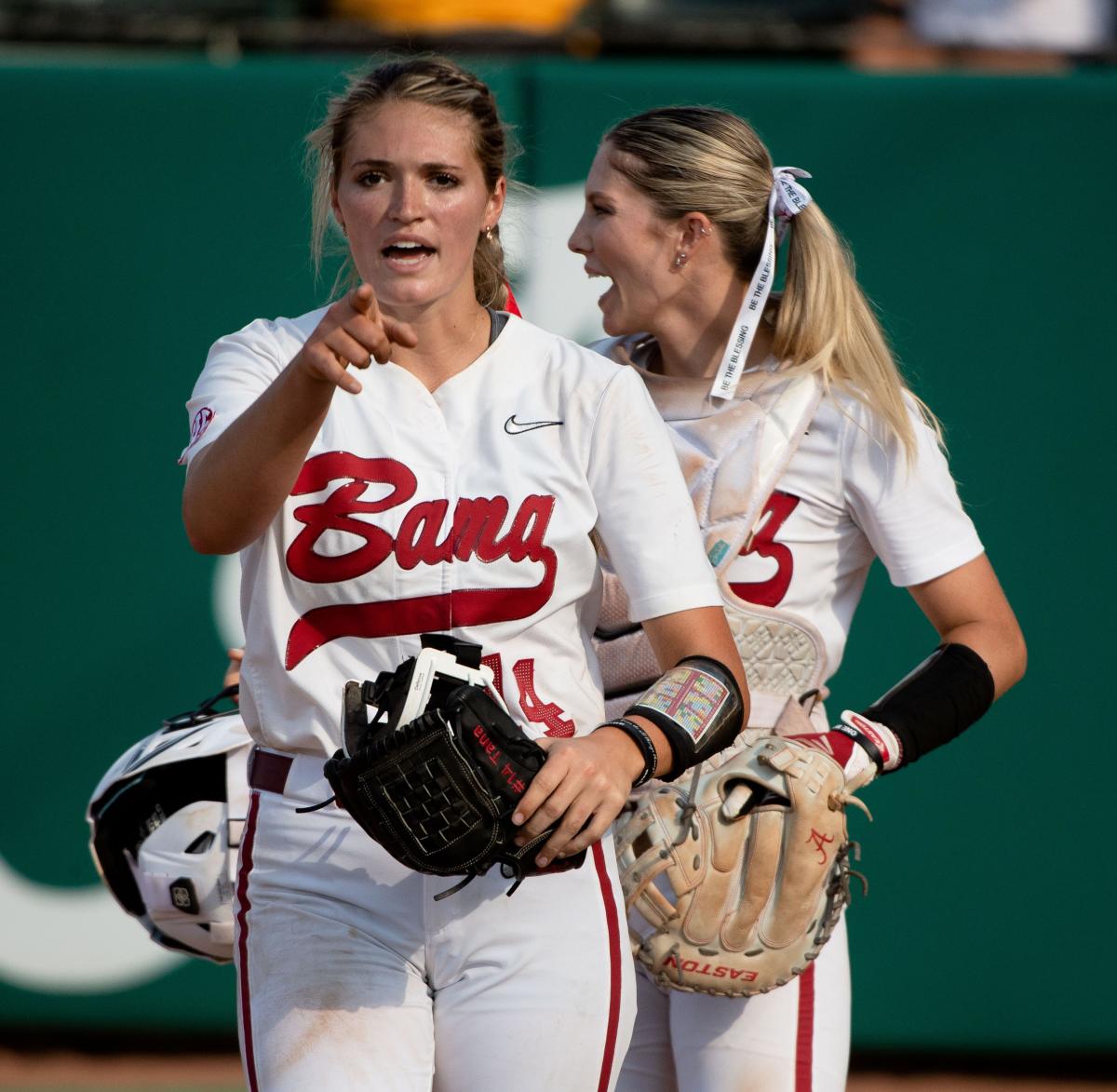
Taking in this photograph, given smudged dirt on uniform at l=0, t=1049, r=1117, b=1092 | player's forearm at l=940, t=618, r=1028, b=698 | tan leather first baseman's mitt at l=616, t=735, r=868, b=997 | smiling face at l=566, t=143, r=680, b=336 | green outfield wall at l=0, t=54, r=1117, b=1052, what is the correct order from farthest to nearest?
smudged dirt on uniform at l=0, t=1049, r=1117, b=1092, green outfield wall at l=0, t=54, r=1117, b=1052, smiling face at l=566, t=143, r=680, b=336, player's forearm at l=940, t=618, r=1028, b=698, tan leather first baseman's mitt at l=616, t=735, r=868, b=997

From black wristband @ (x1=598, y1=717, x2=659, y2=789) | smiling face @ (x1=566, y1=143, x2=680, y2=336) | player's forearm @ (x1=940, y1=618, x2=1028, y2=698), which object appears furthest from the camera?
smiling face @ (x1=566, y1=143, x2=680, y2=336)

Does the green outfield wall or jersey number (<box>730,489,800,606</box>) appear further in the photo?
A: the green outfield wall

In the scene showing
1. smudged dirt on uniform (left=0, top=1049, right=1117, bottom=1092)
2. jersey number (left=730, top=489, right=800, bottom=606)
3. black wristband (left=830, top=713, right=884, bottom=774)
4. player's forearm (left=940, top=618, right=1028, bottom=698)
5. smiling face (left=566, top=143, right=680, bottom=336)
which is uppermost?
smiling face (left=566, top=143, right=680, bottom=336)

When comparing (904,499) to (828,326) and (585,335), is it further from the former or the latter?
(585,335)

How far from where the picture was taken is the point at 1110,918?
439cm

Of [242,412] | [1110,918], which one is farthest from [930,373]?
[242,412]

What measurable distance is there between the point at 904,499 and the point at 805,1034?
0.91 m

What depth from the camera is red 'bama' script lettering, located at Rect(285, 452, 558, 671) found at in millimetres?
2031

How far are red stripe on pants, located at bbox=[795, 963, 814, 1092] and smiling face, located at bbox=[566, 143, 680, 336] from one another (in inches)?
46.4

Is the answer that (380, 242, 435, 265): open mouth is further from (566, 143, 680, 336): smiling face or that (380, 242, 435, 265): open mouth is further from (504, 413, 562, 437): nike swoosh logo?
(566, 143, 680, 336): smiling face

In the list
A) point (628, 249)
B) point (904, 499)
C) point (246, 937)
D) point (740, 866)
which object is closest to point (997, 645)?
point (904, 499)

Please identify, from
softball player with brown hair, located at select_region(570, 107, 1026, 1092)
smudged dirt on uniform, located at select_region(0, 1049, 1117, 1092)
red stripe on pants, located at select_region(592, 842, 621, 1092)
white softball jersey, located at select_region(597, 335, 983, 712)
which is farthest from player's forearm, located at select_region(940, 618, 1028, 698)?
smudged dirt on uniform, located at select_region(0, 1049, 1117, 1092)

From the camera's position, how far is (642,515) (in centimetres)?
208

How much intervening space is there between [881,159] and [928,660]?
2.15 m
